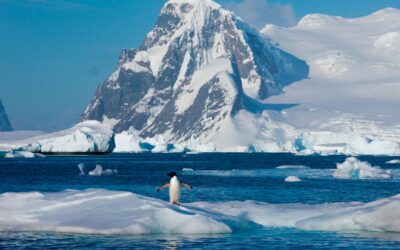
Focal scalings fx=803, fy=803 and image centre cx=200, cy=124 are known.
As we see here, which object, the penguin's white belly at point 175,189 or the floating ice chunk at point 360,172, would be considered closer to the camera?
the penguin's white belly at point 175,189

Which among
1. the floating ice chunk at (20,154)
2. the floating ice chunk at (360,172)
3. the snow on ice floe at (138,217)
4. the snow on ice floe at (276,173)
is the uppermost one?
the floating ice chunk at (20,154)

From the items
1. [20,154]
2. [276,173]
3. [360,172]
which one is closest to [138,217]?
[360,172]

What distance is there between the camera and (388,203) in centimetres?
3041

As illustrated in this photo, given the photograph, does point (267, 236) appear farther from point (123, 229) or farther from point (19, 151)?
point (19, 151)

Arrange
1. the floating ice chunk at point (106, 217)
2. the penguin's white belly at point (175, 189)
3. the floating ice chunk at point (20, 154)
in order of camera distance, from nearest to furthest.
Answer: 1. the floating ice chunk at point (106, 217)
2. the penguin's white belly at point (175, 189)
3. the floating ice chunk at point (20, 154)

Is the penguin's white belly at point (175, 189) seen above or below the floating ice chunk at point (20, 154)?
below

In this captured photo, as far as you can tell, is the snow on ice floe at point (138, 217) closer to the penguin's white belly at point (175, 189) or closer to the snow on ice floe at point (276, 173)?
the penguin's white belly at point (175, 189)

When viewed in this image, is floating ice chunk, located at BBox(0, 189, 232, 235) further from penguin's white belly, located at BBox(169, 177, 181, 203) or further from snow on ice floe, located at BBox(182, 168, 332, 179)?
snow on ice floe, located at BBox(182, 168, 332, 179)

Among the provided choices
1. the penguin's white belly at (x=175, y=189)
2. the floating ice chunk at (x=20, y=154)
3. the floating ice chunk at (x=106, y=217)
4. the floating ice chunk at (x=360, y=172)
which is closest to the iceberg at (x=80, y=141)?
the floating ice chunk at (x=20, y=154)

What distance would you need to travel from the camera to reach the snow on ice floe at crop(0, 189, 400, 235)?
28.3 m

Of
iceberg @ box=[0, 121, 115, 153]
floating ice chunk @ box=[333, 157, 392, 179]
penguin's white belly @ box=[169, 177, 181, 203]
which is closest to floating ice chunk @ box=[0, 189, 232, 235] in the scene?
penguin's white belly @ box=[169, 177, 181, 203]

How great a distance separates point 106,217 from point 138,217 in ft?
4.03

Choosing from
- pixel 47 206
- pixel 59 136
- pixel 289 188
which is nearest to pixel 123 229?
pixel 47 206

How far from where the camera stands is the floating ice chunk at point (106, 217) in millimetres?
28078
